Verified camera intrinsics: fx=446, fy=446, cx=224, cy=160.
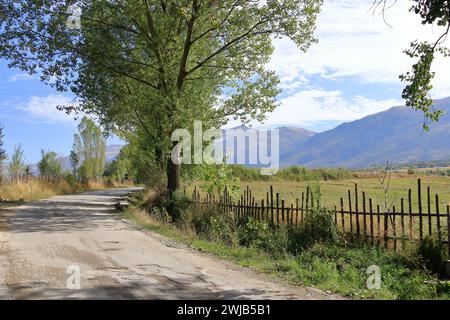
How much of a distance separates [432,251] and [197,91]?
16207 mm

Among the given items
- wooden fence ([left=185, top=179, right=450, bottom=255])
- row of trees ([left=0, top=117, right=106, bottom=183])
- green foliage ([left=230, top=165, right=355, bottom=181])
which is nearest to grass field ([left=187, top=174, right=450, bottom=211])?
wooden fence ([left=185, top=179, right=450, bottom=255])

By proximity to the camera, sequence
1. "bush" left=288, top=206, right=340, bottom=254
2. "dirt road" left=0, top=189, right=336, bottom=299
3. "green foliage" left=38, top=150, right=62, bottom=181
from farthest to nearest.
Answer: "green foliage" left=38, top=150, right=62, bottom=181 → "bush" left=288, top=206, right=340, bottom=254 → "dirt road" left=0, top=189, right=336, bottom=299

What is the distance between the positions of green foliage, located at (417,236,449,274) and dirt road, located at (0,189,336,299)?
3.57 metres

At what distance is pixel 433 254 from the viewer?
407 inches

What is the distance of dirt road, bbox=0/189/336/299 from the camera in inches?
310

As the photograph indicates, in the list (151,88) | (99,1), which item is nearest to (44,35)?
(99,1)

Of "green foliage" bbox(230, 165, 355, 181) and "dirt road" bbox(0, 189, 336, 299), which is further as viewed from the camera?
"green foliage" bbox(230, 165, 355, 181)

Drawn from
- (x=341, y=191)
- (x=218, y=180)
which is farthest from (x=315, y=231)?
(x=341, y=191)

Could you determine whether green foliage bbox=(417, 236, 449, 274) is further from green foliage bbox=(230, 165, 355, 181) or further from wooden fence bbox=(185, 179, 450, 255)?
green foliage bbox=(230, 165, 355, 181)

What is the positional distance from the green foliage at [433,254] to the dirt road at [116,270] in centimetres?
357

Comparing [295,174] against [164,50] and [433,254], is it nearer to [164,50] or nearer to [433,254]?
[164,50]

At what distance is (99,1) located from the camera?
870 inches

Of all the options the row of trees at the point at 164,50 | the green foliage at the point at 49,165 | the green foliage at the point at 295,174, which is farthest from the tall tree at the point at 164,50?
the green foliage at the point at 49,165

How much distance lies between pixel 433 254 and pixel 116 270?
285 inches
